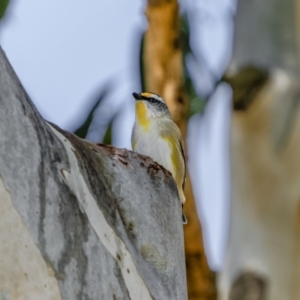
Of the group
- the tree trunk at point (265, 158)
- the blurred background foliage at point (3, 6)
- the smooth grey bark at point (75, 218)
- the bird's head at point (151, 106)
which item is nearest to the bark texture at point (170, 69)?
the bird's head at point (151, 106)

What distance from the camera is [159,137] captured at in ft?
10.8

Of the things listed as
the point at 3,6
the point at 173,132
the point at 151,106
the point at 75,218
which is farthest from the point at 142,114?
the point at 75,218

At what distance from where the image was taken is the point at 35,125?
157cm

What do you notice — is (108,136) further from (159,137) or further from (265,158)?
(265,158)

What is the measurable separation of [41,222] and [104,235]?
19 centimetres

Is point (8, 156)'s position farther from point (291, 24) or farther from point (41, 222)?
point (291, 24)

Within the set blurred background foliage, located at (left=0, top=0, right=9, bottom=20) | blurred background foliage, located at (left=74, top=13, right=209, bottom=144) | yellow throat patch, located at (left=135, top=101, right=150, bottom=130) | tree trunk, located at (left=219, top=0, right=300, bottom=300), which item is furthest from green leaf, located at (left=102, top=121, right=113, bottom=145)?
tree trunk, located at (left=219, top=0, right=300, bottom=300)

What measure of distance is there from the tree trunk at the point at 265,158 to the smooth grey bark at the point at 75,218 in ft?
1.24

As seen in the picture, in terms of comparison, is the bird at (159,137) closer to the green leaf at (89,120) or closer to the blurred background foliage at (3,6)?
the green leaf at (89,120)

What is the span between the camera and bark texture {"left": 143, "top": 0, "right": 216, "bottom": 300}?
3.40 meters

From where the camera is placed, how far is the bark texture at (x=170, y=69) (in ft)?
11.2

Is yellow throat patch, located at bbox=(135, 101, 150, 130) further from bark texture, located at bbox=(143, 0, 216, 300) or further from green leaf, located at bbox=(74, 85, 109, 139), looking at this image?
green leaf, located at bbox=(74, 85, 109, 139)

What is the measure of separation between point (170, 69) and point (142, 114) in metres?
0.23

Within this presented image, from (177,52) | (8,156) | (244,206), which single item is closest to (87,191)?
(8,156)
